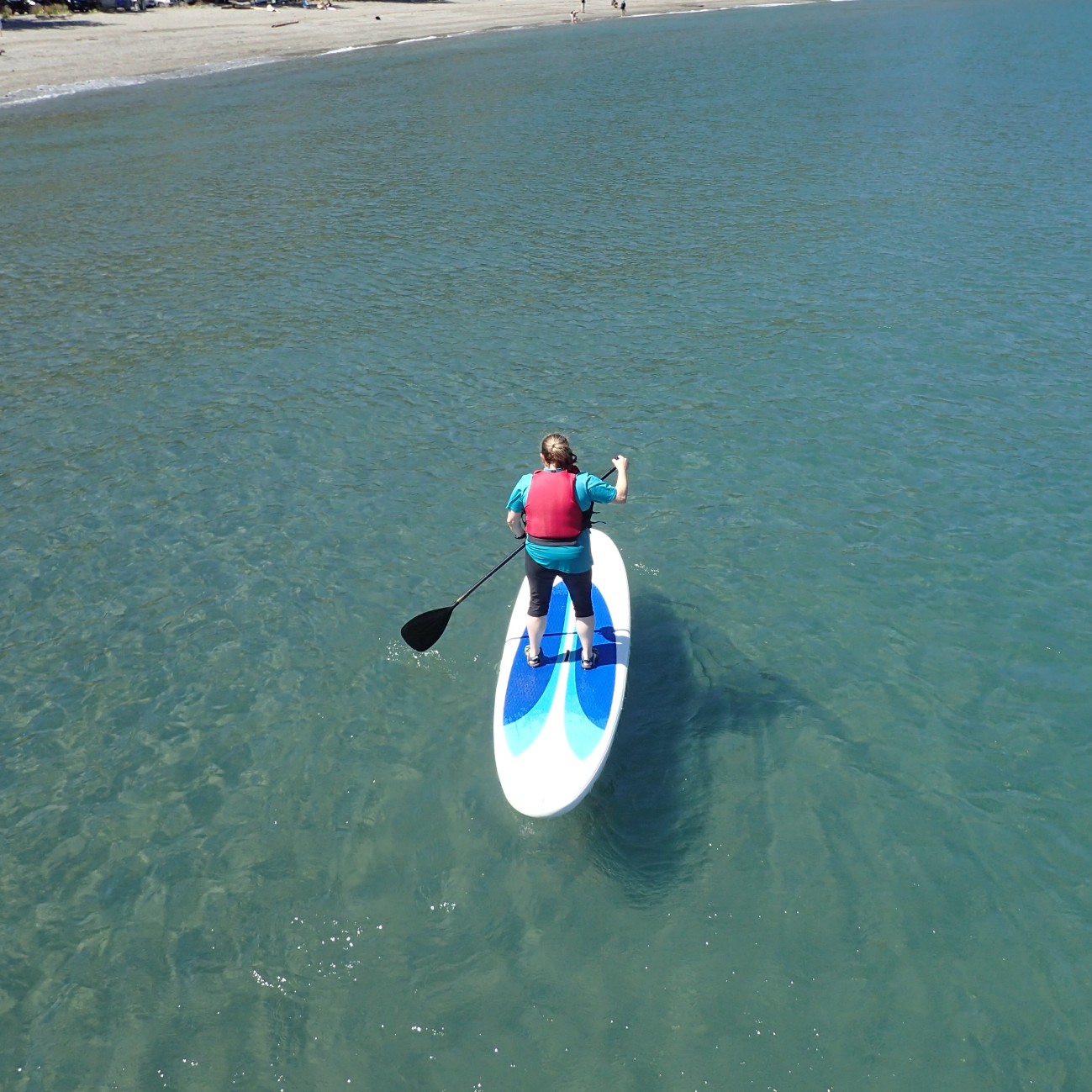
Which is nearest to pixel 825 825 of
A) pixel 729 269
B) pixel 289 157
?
pixel 729 269

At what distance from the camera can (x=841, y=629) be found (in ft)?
36.2

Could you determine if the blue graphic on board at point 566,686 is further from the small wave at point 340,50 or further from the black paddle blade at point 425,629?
the small wave at point 340,50

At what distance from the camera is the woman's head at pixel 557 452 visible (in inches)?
330

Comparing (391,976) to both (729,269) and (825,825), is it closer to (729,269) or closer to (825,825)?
(825,825)

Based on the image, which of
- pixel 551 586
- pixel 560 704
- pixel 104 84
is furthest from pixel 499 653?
pixel 104 84

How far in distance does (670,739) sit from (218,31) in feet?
233

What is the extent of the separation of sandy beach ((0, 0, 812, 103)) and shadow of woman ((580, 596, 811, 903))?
51.3 meters

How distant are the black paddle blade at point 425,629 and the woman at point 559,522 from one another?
42.9 inches

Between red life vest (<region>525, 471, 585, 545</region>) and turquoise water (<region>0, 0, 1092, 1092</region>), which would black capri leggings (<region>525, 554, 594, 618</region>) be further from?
turquoise water (<region>0, 0, 1092, 1092</region>)

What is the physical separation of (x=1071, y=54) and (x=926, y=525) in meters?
56.7

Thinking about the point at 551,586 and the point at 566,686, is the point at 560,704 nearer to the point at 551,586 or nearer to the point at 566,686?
the point at 566,686

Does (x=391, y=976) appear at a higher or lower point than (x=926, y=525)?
higher

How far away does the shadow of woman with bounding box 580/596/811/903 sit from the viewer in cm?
838

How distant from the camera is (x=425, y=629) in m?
9.97
